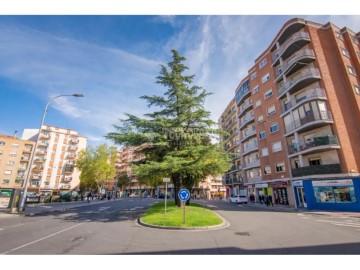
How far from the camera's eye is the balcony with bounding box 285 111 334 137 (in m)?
22.5

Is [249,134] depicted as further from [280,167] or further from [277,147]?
[280,167]

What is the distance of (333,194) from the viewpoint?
21625 mm

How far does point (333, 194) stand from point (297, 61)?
16202mm

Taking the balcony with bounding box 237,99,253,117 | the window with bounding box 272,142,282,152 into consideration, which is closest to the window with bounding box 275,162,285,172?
the window with bounding box 272,142,282,152

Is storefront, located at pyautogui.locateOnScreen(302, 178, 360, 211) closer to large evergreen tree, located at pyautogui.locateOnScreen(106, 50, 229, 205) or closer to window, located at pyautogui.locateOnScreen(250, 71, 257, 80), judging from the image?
large evergreen tree, located at pyautogui.locateOnScreen(106, 50, 229, 205)

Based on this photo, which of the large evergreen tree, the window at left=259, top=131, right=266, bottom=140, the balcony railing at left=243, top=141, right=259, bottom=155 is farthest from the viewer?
the balcony railing at left=243, top=141, right=259, bottom=155

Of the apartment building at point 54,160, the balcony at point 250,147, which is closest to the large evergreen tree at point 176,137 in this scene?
the balcony at point 250,147

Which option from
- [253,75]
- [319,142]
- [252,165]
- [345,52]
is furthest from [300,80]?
[252,165]

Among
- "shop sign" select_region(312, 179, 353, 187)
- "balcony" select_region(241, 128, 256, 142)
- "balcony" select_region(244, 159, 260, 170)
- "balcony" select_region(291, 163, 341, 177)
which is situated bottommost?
"shop sign" select_region(312, 179, 353, 187)

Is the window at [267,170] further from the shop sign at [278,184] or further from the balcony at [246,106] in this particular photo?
the balcony at [246,106]

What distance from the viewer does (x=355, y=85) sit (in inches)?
977

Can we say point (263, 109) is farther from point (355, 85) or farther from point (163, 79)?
point (163, 79)

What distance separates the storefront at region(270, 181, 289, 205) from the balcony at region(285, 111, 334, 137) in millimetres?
7779

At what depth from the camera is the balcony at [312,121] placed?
22547 millimetres
